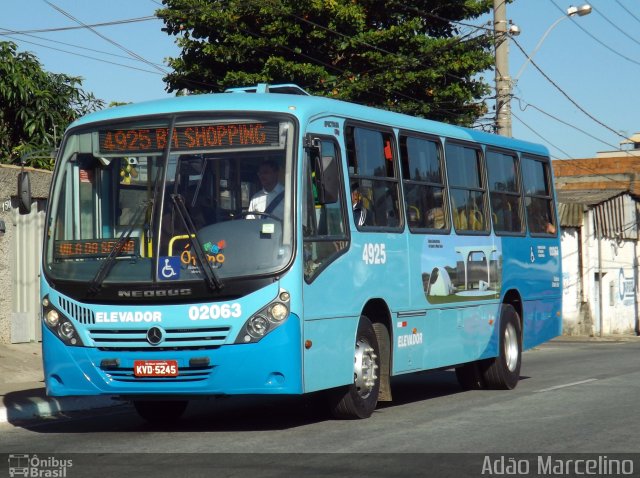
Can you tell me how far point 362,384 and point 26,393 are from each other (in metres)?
4.75

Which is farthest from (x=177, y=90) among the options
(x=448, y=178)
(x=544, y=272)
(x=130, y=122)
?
(x=130, y=122)

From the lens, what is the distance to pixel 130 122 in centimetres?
1061

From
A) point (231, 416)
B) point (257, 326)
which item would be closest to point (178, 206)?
point (257, 326)

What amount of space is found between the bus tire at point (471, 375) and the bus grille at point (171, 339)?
6.07 m

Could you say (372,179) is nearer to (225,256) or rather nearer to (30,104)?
(225,256)

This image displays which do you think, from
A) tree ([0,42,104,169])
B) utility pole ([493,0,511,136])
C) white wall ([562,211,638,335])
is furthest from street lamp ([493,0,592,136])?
white wall ([562,211,638,335])

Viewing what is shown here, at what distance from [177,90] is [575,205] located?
16.8 meters

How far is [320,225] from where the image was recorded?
10.4 metres

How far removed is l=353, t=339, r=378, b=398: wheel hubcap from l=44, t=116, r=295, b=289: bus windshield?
181 cm

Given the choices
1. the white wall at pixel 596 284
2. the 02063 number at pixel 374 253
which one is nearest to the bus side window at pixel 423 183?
the 02063 number at pixel 374 253

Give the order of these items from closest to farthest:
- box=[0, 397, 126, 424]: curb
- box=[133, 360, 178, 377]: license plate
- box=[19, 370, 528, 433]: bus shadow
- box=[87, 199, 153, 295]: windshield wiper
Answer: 1. box=[133, 360, 178, 377]: license plate
2. box=[87, 199, 153, 295]: windshield wiper
3. box=[19, 370, 528, 433]: bus shadow
4. box=[0, 397, 126, 424]: curb

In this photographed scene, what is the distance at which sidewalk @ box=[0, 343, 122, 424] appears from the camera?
41.0 feet

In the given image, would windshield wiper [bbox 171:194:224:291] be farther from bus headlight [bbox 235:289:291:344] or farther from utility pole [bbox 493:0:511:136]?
utility pole [bbox 493:0:511:136]

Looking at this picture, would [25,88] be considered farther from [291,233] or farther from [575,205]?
[575,205]
